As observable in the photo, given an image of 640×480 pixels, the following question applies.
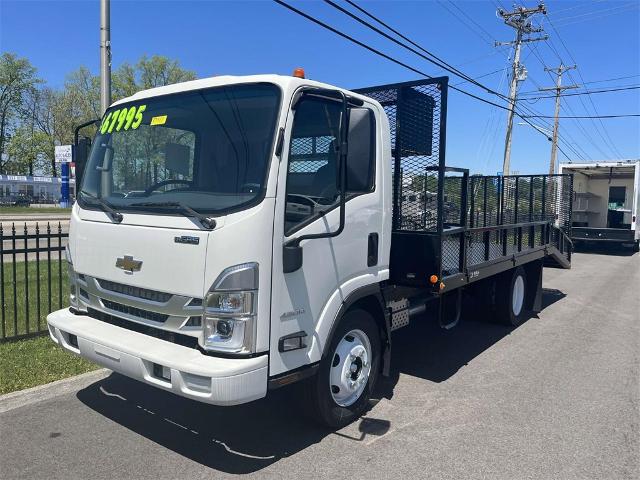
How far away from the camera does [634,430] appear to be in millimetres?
4148

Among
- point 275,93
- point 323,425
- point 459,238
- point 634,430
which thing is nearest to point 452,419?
point 323,425

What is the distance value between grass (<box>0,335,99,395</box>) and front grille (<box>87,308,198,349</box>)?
3.02 ft

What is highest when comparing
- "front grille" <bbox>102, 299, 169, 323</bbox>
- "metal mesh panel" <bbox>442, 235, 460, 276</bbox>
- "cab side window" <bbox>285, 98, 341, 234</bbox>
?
"cab side window" <bbox>285, 98, 341, 234</bbox>

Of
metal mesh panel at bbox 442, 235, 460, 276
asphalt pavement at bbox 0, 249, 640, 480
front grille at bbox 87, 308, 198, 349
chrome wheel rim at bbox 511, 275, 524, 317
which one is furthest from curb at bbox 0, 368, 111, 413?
chrome wheel rim at bbox 511, 275, 524, 317

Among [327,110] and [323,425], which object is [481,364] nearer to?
[323,425]

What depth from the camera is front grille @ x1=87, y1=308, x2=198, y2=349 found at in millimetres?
3295

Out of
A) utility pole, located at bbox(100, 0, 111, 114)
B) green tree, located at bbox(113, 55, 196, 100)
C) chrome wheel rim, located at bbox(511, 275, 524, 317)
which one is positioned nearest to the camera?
chrome wheel rim, located at bbox(511, 275, 524, 317)

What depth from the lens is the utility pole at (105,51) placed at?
779 centimetres

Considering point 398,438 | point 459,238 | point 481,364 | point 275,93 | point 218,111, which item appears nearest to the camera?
point 275,93

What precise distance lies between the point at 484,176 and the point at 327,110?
3517 mm

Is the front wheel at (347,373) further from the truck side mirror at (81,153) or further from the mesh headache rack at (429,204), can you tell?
the truck side mirror at (81,153)

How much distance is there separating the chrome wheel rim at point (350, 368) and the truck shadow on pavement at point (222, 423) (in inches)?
10.1

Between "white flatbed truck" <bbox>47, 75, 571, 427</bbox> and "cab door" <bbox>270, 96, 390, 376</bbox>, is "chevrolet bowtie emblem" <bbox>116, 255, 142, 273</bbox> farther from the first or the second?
"cab door" <bbox>270, 96, 390, 376</bbox>

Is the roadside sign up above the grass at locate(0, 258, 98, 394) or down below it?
above
